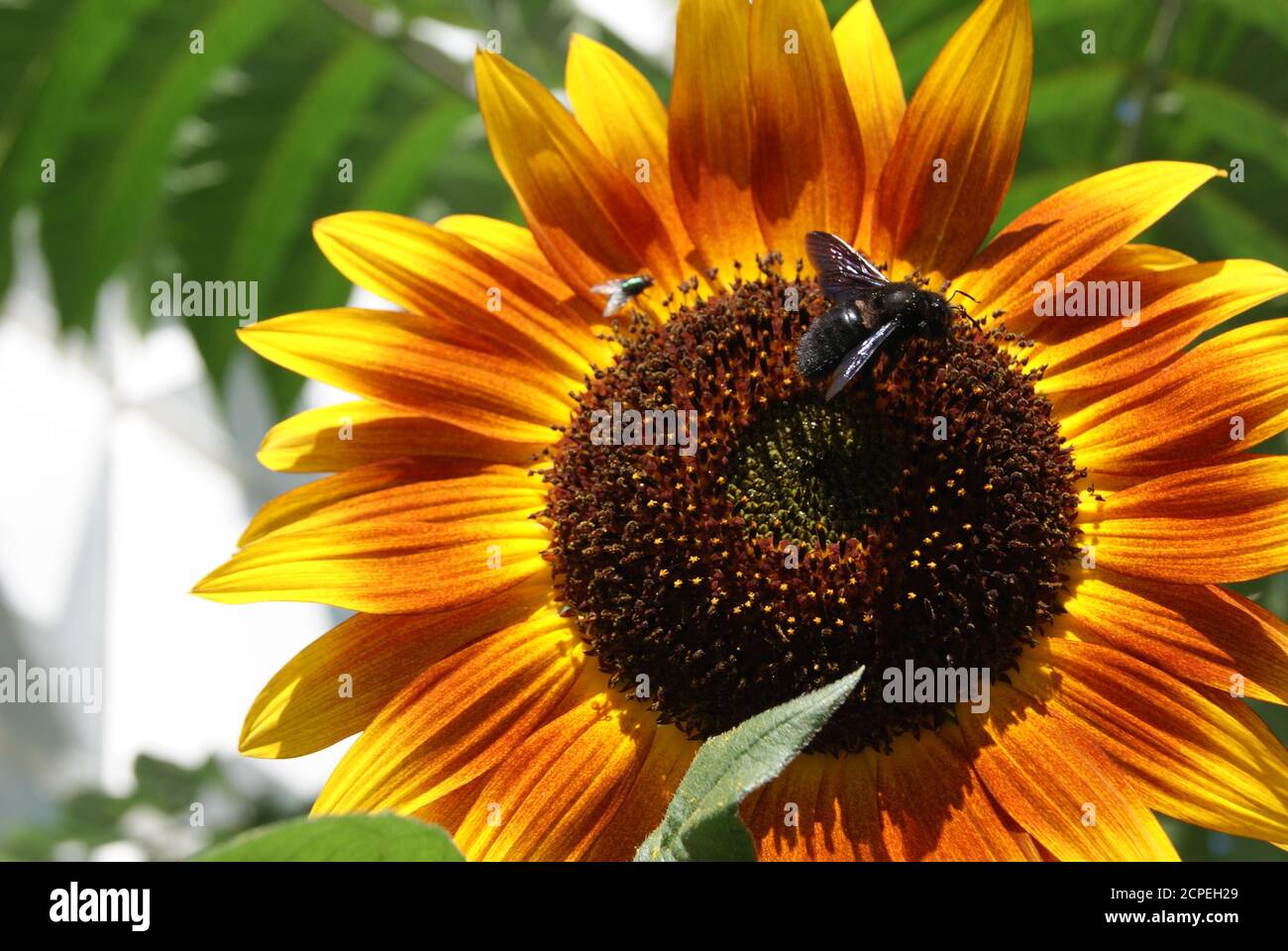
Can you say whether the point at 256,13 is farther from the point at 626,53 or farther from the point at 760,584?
the point at 760,584

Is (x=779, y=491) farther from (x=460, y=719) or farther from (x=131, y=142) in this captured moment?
(x=131, y=142)

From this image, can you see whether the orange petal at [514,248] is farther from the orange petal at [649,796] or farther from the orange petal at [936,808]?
the orange petal at [936,808]

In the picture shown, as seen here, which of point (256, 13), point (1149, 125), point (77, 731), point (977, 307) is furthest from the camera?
point (77, 731)

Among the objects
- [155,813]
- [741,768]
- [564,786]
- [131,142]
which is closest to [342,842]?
[741,768]

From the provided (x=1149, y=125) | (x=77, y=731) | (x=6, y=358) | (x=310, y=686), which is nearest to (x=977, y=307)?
(x=1149, y=125)

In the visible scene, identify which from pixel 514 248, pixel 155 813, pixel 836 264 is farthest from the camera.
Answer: pixel 155 813
